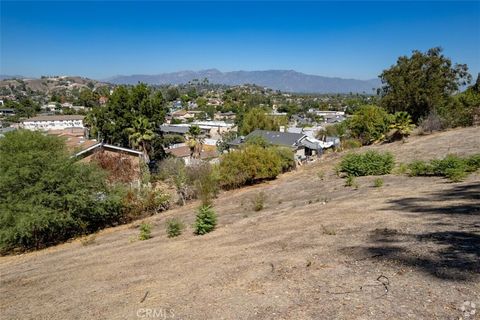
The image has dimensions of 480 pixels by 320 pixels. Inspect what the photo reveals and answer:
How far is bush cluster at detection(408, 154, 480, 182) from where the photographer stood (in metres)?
15.8

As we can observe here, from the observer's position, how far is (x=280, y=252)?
9133mm

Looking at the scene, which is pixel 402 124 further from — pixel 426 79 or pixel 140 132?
pixel 140 132

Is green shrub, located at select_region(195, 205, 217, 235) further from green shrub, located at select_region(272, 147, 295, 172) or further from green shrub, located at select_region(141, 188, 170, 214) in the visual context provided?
green shrub, located at select_region(272, 147, 295, 172)

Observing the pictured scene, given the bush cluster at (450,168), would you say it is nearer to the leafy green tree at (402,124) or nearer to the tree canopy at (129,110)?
the leafy green tree at (402,124)

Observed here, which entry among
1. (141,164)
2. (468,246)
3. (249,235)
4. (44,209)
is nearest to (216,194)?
(141,164)

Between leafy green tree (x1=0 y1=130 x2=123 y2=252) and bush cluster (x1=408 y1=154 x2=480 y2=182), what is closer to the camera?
bush cluster (x1=408 y1=154 x2=480 y2=182)

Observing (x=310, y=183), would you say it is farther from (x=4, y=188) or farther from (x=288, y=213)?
(x=4, y=188)

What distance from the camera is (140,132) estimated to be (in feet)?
Result: 131

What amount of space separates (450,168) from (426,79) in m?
24.7

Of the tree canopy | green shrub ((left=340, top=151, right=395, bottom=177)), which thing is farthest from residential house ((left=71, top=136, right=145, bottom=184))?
green shrub ((left=340, top=151, right=395, bottom=177))

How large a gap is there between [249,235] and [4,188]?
13475mm

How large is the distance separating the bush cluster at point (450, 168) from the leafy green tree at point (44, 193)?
16496 mm

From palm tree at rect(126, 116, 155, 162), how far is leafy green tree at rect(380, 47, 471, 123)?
86.5 feet

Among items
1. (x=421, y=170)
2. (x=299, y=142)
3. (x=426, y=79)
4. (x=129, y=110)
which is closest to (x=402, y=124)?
(x=426, y=79)
